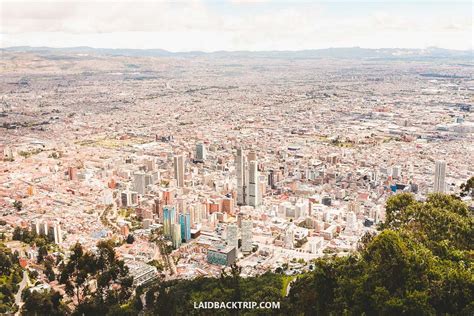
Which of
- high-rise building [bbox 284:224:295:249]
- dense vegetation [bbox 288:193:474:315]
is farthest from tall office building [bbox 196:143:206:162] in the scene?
dense vegetation [bbox 288:193:474:315]

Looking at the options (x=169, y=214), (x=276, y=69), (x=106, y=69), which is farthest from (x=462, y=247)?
(x=276, y=69)

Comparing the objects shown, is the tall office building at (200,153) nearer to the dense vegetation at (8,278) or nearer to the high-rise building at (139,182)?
the high-rise building at (139,182)

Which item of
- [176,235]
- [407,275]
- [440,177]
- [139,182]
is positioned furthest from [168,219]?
[440,177]

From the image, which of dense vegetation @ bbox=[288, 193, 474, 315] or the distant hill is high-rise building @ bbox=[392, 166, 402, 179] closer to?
dense vegetation @ bbox=[288, 193, 474, 315]

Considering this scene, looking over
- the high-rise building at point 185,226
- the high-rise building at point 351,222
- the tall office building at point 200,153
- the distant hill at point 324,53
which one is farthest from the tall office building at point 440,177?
the distant hill at point 324,53

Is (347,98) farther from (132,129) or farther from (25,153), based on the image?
(25,153)

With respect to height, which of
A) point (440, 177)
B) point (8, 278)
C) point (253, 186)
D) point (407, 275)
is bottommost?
point (8, 278)

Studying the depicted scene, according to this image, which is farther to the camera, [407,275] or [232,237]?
[232,237]

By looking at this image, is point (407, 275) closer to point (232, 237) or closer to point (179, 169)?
point (232, 237)
